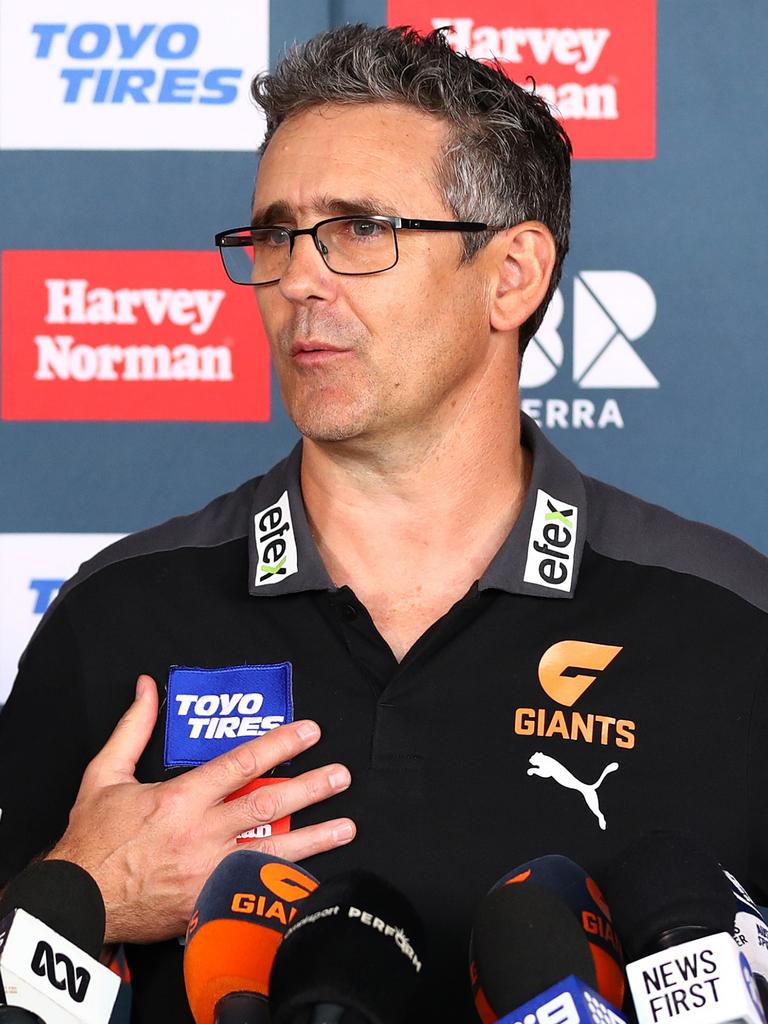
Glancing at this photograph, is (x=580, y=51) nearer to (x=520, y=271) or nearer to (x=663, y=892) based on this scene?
(x=520, y=271)

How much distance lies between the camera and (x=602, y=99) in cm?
229

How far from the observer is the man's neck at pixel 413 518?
4.78 feet

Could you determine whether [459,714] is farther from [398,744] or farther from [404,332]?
[404,332]

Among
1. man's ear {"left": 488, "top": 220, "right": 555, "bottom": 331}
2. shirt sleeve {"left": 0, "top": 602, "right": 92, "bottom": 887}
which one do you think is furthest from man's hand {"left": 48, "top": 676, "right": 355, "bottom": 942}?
man's ear {"left": 488, "top": 220, "right": 555, "bottom": 331}

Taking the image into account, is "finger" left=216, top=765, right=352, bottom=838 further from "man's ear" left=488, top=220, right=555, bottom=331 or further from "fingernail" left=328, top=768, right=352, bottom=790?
"man's ear" left=488, top=220, right=555, bottom=331

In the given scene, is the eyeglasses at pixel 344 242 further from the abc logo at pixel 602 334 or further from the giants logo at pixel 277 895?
the abc logo at pixel 602 334

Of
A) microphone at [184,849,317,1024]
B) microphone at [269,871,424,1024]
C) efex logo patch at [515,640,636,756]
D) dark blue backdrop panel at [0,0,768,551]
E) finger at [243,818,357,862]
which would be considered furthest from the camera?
dark blue backdrop panel at [0,0,768,551]

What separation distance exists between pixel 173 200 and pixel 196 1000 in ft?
5.26

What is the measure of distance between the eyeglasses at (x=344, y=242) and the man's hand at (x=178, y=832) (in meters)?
0.44

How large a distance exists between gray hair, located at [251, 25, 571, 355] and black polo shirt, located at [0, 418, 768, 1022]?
280 mm

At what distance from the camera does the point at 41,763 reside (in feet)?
4.69

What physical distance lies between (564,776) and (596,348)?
109cm

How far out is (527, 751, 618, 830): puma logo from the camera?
1.32m

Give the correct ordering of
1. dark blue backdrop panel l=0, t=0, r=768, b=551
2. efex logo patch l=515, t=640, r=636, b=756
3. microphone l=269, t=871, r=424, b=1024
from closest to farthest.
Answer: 1. microphone l=269, t=871, r=424, b=1024
2. efex logo patch l=515, t=640, r=636, b=756
3. dark blue backdrop panel l=0, t=0, r=768, b=551
